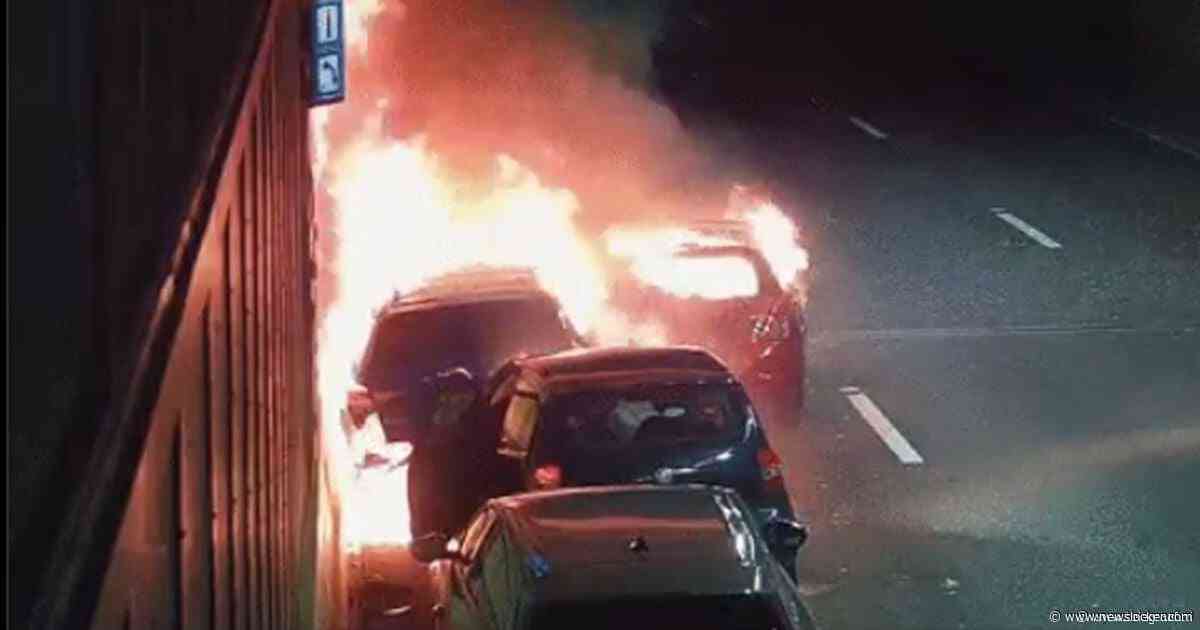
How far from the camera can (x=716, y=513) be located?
940 cm

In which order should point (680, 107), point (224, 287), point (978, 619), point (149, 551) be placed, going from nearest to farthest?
1. point (149, 551)
2. point (224, 287)
3. point (978, 619)
4. point (680, 107)

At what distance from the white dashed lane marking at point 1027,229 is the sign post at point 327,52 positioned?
11711 mm

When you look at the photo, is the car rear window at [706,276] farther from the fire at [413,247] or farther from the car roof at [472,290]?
the car roof at [472,290]

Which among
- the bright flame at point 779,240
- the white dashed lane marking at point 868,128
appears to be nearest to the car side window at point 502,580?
the bright flame at point 779,240

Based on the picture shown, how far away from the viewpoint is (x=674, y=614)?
834 centimetres

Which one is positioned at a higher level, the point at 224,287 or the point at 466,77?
the point at 466,77

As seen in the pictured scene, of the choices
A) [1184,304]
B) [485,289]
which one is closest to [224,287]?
[485,289]

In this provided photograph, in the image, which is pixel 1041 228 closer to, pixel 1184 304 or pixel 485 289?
pixel 1184 304

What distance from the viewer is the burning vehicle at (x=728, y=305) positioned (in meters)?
17.6

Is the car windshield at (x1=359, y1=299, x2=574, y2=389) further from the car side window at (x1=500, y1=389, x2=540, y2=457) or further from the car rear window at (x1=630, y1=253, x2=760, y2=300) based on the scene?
the car side window at (x1=500, y1=389, x2=540, y2=457)

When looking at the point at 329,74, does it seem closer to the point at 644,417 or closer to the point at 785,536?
the point at 644,417

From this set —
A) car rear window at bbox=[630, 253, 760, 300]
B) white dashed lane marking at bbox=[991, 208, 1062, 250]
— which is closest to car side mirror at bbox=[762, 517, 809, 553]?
car rear window at bbox=[630, 253, 760, 300]

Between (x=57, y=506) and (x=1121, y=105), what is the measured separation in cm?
3376

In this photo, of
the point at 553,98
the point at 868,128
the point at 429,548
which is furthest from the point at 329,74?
the point at 868,128
